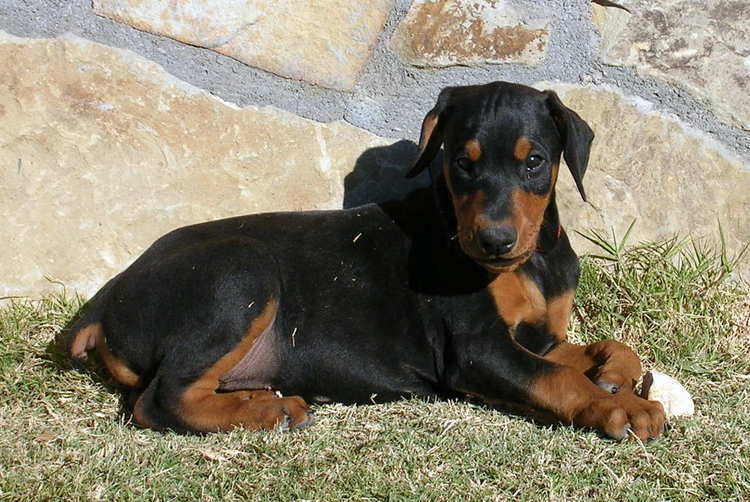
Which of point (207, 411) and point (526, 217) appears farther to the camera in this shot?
point (207, 411)

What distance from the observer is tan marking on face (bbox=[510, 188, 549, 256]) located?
13.8 feet

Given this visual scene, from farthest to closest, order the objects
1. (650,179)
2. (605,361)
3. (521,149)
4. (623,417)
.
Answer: (650,179)
(605,361)
(521,149)
(623,417)

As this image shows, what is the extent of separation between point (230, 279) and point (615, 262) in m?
2.12

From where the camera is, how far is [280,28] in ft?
17.0

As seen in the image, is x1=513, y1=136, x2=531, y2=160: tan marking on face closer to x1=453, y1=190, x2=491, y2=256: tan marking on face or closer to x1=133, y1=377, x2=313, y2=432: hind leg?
x1=453, y1=190, x2=491, y2=256: tan marking on face

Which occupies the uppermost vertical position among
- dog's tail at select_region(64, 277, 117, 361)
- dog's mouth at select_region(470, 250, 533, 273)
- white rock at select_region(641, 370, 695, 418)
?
dog's mouth at select_region(470, 250, 533, 273)

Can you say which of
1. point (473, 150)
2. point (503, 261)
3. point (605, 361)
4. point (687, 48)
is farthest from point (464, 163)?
point (687, 48)

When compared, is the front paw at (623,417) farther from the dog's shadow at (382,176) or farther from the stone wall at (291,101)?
the dog's shadow at (382,176)

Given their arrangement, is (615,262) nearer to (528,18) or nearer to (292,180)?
(528,18)

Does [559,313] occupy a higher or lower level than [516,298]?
lower

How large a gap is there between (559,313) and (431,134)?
1.05 m

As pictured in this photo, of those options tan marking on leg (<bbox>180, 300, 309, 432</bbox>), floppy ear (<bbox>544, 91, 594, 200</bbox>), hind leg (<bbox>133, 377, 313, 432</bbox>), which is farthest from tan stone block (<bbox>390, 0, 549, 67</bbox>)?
hind leg (<bbox>133, 377, 313, 432</bbox>)

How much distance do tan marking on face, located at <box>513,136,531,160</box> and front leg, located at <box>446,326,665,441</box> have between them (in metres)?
0.75

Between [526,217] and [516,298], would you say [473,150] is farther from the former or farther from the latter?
[516,298]
